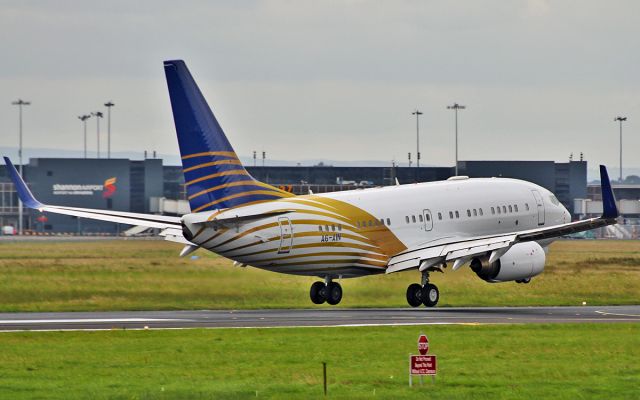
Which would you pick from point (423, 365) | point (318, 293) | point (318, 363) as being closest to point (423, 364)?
point (423, 365)

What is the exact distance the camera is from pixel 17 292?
2537 inches

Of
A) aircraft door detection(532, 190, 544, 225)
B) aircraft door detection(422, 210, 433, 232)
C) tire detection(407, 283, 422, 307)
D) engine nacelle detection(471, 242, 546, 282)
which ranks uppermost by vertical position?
aircraft door detection(532, 190, 544, 225)

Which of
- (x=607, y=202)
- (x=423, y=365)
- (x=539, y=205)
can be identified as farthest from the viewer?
(x=539, y=205)

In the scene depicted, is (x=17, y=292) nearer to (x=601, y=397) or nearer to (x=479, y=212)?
(x=479, y=212)

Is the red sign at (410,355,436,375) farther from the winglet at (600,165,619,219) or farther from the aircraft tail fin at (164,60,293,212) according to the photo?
the winglet at (600,165,619,219)

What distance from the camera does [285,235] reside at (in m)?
55.3

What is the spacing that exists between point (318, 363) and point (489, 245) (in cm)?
2085

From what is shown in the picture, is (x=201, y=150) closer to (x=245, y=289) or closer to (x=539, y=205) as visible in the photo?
(x=245, y=289)

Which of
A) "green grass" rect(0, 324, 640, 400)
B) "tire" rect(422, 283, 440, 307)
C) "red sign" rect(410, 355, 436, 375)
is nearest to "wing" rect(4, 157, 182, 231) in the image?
"tire" rect(422, 283, 440, 307)

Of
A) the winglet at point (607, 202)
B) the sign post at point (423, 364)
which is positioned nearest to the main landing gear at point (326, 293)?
the winglet at point (607, 202)

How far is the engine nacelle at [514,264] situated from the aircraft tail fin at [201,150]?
10867mm

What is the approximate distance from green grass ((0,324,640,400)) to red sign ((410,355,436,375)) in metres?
0.63

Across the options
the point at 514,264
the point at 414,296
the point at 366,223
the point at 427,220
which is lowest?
the point at 414,296

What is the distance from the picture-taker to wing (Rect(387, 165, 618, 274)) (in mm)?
55125
